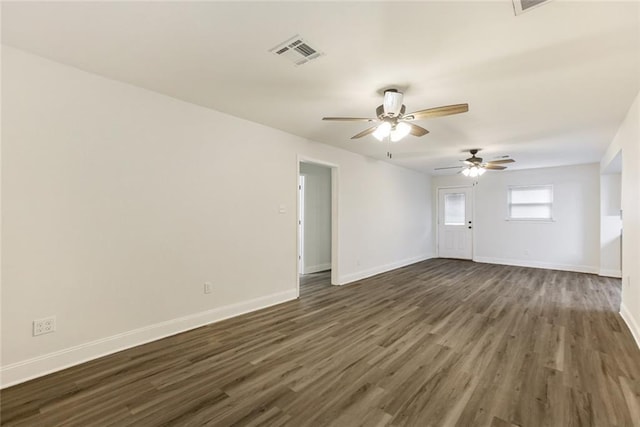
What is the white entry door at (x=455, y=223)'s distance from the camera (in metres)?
8.38

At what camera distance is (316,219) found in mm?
6801

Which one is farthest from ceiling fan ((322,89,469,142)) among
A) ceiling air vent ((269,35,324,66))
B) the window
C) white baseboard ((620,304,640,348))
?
the window

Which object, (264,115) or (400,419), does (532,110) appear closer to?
(264,115)

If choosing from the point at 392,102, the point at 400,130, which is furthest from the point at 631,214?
the point at 392,102

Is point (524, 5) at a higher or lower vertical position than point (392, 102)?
higher

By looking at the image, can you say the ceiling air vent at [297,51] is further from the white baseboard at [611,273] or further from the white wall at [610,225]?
the white baseboard at [611,273]

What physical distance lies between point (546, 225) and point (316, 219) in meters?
5.74

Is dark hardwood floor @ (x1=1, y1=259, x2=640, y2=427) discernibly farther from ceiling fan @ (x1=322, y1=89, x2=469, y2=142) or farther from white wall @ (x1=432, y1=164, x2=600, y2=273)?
white wall @ (x1=432, y1=164, x2=600, y2=273)

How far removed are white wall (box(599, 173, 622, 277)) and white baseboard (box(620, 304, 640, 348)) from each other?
3257 millimetres

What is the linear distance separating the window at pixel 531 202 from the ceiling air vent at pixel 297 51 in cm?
753

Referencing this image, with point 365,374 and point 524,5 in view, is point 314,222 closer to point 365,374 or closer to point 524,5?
point 365,374

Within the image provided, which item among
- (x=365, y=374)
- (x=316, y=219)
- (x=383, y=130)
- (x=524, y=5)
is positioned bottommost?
(x=365, y=374)

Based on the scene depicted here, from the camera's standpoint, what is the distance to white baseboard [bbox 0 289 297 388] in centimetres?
223

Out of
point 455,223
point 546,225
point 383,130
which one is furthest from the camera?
point 455,223
